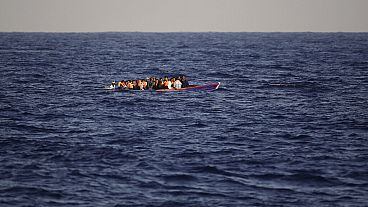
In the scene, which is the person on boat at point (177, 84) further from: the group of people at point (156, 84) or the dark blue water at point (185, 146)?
the dark blue water at point (185, 146)

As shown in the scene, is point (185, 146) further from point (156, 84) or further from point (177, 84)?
point (156, 84)

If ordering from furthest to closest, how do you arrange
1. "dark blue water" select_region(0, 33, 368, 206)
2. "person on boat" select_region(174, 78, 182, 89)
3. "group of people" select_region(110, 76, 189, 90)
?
"group of people" select_region(110, 76, 189, 90)
"person on boat" select_region(174, 78, 182, 89)
"dark blue water" select_region(0, 33, 368, 206)

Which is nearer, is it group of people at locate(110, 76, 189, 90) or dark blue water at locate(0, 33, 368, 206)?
dark blue water at locate(0, 33, 368, 206)

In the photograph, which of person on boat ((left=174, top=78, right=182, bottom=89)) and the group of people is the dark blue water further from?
person on boat ((left=174, top=78, right=182, bottom=89))

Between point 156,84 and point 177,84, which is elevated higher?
point 177,84

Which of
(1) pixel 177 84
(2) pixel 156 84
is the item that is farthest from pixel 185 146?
(2) pixel 156 84

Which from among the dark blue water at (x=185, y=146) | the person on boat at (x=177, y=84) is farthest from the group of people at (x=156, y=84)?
the dark blue water at (x=185, y=146)

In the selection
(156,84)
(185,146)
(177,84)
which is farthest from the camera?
(156,84)

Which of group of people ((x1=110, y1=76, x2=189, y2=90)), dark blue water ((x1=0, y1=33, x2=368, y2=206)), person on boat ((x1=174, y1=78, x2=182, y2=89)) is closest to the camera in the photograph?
dark blue water ((x1=0, y1=33, x2=368, y2=206))

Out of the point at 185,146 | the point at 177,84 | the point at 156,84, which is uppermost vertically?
the point at 177,84

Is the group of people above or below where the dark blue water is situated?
above

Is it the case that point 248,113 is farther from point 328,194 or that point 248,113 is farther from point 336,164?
point 328,194

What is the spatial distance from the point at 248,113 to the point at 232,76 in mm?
29217

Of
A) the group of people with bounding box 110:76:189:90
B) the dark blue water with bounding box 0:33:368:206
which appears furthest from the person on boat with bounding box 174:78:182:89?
the dark blue water with bounding box 0:33:368:206
